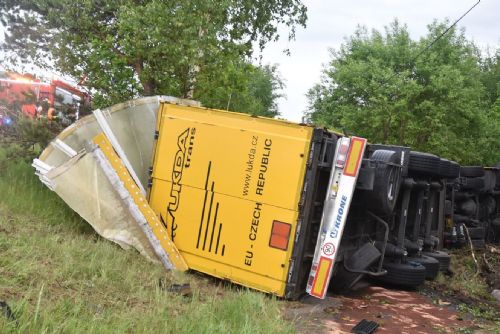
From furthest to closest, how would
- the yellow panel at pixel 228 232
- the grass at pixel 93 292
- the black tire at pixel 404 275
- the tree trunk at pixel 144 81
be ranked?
the tree trunk at pixel 144 81
the black tire at pixel 404 275
the yellow panel at pixel 228 232
the grass at pixel 93 292

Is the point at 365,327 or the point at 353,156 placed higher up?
the point at 353,156

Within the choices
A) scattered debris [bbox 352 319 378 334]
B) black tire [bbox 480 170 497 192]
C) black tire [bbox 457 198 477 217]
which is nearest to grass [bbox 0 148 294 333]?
scattered debris [bbox 352 319 378 334]

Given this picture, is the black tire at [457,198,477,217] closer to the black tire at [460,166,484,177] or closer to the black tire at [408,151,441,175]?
the black tire at [460,166,484,177]

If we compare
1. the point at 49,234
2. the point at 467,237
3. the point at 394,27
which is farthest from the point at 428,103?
the point at 49,234

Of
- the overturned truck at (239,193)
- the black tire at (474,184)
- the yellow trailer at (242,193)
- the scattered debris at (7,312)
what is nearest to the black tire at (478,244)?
the black tire at (474,184)

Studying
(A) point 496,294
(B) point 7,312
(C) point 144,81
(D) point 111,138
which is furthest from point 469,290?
(B) point 7,312

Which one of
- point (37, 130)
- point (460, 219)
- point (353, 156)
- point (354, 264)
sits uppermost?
point (353, 156)

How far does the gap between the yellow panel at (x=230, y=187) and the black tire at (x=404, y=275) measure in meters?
1.77

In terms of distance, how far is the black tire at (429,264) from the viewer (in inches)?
272

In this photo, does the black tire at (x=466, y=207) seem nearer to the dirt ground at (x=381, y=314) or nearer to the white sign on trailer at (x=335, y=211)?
the dirt ground at (x=381, y=314)

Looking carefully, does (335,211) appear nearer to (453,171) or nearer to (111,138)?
(111,138)

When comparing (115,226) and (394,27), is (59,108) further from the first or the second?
(394,27)

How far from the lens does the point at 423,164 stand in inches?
269

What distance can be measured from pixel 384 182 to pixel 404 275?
1.47m
